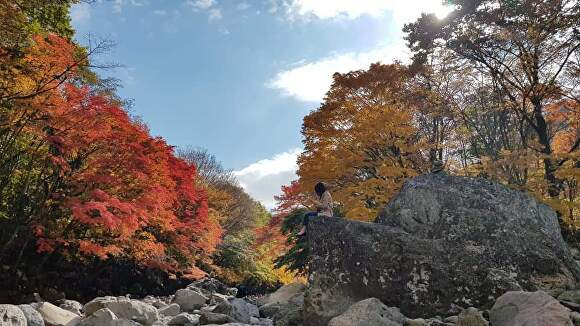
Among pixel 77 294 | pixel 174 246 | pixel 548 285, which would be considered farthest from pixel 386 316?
pixel 174 246

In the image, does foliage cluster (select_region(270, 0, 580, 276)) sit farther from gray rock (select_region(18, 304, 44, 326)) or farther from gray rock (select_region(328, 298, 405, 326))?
gray rock (select_region(18, 304, 44, 326))

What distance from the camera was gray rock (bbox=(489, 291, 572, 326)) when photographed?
511cm

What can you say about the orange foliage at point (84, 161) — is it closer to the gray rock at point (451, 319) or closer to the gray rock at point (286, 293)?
the gray rock at point (286, 293)

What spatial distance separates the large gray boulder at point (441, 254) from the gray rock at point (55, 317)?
4755mm

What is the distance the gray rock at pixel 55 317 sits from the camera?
8180 mm

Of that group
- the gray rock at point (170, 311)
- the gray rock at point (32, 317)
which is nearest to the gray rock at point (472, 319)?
the gray rock at point (32, 317)

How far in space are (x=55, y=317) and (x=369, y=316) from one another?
6174mm

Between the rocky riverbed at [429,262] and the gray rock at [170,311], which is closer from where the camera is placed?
the rocky riverbed at [429,262]

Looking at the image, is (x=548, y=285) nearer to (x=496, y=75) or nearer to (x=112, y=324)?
(x=112, y=324)

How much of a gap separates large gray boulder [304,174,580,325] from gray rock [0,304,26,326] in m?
4.71

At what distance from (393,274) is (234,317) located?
4.10 metres

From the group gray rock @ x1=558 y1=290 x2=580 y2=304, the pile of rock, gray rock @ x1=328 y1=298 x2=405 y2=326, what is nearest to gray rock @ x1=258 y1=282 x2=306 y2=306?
the pile of rock

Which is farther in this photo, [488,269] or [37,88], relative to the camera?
[37,88]

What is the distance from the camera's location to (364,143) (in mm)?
15859
